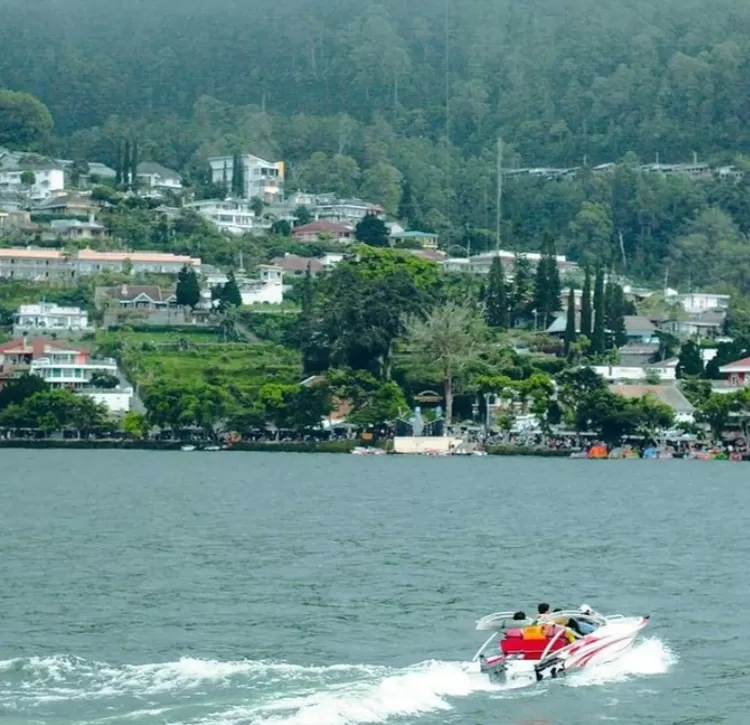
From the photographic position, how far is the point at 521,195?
7534 inches

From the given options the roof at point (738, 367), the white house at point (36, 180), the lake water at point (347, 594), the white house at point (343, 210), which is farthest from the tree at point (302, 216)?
the lake water at point (347, 594)

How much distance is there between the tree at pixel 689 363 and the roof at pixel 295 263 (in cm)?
3330

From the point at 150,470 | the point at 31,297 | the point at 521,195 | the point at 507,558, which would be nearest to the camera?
the point at 507,558

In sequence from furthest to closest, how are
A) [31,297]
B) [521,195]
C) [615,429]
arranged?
[521,195] < [31,297] < [615,429]

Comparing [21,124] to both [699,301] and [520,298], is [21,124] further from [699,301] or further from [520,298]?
[520,298]

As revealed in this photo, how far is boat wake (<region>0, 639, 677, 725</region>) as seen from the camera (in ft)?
112

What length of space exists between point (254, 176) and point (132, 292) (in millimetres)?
56645

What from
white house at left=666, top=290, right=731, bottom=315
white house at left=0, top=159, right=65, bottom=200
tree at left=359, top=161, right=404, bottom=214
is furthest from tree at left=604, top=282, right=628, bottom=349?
tree at left=359, top=161, right=404, bottom=214

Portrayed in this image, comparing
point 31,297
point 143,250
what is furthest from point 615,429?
point 143,250

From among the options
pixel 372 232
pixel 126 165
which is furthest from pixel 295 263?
pixel 126 165

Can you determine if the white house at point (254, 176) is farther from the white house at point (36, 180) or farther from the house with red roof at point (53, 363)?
the house with red roof at point (53, 363)

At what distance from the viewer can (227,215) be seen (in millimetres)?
167125

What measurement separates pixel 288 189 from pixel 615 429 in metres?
94.7

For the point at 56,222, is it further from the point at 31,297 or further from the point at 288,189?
the point at 288,189
